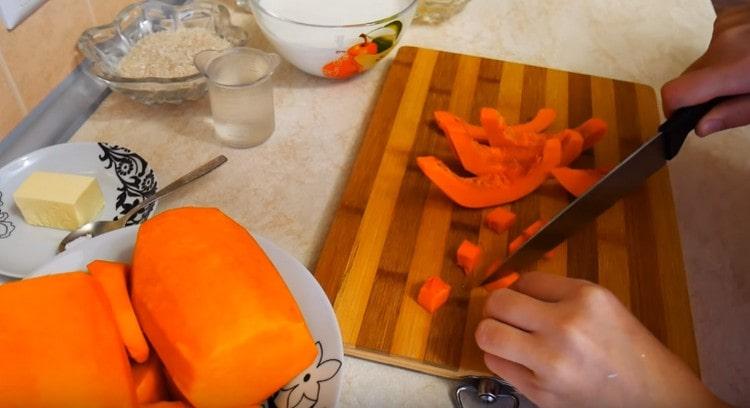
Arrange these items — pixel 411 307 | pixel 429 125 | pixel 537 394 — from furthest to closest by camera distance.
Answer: pixel 429 125 < pixel 411 307 < pixel 537 394

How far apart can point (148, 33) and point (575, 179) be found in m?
0.77

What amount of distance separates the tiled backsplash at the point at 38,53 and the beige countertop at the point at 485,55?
3.7 inches

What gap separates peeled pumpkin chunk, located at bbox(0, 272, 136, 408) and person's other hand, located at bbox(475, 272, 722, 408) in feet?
1.22

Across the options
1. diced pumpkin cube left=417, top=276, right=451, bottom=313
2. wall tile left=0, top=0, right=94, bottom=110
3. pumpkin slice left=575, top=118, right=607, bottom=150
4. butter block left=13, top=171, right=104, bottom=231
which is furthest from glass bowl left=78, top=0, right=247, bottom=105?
pumpkin slice left=575, top=118, right=607, bottom=150

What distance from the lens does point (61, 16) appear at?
958 millimetres

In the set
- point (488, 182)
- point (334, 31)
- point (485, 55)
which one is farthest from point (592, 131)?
point (334, 31)

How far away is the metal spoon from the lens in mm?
778

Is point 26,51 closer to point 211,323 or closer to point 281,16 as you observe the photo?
point 281,16

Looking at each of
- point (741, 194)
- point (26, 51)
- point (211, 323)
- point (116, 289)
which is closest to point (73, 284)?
point (116, 289)

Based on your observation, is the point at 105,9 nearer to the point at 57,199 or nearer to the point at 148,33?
the point at 148,33

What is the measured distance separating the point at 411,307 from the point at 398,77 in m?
0.48

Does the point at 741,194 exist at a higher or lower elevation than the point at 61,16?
lower

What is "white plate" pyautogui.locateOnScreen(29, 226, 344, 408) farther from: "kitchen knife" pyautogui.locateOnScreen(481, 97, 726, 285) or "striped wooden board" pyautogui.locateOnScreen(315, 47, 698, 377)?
"kitchen knife" pyautogui.locateOnScreen(481, 97, 726, 285)

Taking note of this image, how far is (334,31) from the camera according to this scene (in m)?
0.98
